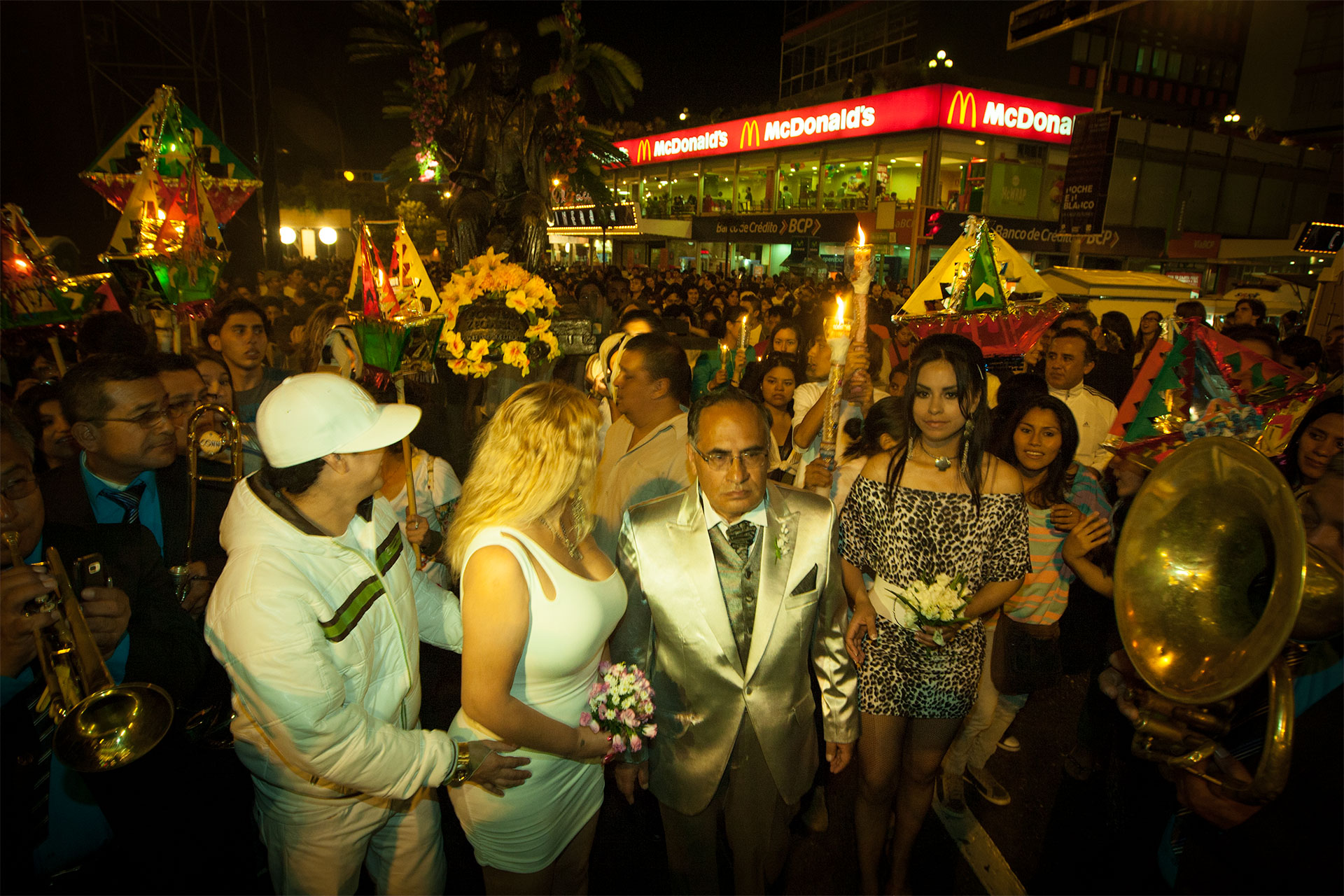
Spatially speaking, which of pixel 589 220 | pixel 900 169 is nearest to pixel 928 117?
pixel 900 169

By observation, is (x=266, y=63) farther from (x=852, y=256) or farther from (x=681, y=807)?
(x=681, y=807)

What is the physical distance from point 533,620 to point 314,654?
1.90ft

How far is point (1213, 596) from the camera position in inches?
67.0

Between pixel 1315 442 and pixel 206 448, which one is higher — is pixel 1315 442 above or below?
above

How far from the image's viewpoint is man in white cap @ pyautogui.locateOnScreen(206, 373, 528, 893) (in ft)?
5.70

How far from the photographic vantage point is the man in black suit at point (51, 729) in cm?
191

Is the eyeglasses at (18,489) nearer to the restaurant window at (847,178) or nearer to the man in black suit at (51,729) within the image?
the man in black suit at (51,729)

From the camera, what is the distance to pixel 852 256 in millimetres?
3197

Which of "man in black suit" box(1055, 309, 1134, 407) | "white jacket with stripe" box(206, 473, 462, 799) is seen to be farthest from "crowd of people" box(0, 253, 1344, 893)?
"man in black suit" box(1055, 309, 1134, 407)

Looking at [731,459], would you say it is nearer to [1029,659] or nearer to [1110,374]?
[1029,659]

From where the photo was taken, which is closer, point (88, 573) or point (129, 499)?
point (88, 573)

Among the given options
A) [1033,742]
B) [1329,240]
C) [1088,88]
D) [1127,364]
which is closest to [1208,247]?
[1088,88]

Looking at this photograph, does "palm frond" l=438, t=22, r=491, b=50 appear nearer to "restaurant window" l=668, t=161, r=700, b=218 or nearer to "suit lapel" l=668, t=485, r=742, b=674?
"suit lapel" l=668, t=485, r=742, b=674

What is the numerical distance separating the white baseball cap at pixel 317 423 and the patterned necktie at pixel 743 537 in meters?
1.13
